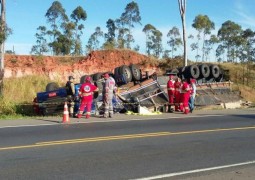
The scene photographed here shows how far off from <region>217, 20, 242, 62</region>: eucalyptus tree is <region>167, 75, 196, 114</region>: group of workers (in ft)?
162

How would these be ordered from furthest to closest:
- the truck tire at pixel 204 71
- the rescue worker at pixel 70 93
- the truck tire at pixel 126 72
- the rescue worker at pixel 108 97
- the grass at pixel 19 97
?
1. the truck tire at pixel 204 71
2. the truck tire at pixel 126 72
3. the grass at pixel 19 97
4. the rescue worker at pixel 70 93
5. the rescue worker at pixel 108 97

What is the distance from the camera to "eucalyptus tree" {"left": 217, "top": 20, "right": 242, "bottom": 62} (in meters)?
70.4

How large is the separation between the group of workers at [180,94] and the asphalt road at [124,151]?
6.68 m

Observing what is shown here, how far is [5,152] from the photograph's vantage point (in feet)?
29.7

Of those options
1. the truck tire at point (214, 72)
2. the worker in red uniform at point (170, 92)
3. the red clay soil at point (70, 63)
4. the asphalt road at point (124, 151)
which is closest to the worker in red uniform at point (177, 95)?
the worker in red uniform at point (170, 92)

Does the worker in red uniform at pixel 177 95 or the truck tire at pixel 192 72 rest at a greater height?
the truck tire at pixel 192 72

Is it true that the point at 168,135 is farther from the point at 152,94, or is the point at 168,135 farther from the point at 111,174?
the point at 152,94

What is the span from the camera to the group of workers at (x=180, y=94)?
69.6ft

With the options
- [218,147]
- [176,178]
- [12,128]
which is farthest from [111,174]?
[12,128]

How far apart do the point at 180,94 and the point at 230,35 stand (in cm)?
5431

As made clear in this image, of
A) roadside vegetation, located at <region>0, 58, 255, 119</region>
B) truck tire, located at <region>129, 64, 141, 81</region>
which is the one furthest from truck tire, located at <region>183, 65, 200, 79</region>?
roadside vegetation, located at <region>0, 58, 255, 119</region>

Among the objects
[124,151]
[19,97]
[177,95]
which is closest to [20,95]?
[19,97]

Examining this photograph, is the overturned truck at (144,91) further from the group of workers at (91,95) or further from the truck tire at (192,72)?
the group of workers at (91,95)

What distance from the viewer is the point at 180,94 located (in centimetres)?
2153
